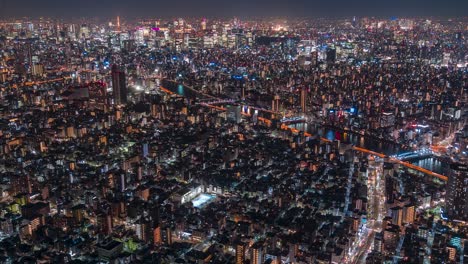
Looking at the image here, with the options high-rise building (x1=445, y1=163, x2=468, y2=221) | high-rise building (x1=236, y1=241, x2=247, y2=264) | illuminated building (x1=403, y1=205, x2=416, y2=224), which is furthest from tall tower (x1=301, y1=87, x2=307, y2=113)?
high-rise building (x1=236, y1=241, x2=247, y2=264)

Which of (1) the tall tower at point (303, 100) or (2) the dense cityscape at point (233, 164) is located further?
(1) the tall tower at point (303, 100)

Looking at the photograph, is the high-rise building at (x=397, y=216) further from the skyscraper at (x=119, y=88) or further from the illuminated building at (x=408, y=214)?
the skyscraper at (x=119, y=88)

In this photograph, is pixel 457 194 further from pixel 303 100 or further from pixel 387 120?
pixel 303 100

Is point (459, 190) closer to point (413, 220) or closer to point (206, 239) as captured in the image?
point (413, 220)

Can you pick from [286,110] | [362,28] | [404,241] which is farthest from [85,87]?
[362,28]

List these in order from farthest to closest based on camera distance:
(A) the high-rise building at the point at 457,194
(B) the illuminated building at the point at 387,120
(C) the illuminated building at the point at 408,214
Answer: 1. (B) the illuminated building at the point at 387,120
2. (A) the high-rise building at the point at 457,194
3. (C) the illuminated building at the point at 408,214

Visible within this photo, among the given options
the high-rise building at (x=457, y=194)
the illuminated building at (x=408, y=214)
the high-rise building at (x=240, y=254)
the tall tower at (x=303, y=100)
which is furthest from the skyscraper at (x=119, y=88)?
the high-rise building at (x=457, y=194)
